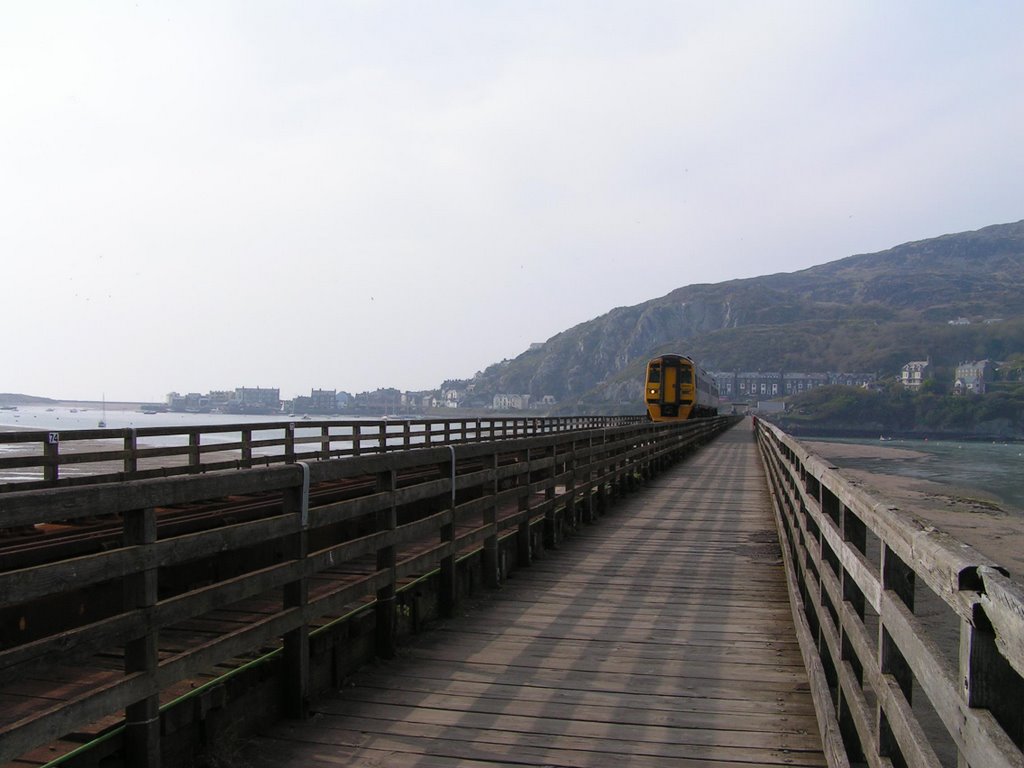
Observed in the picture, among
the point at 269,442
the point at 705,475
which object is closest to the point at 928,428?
the point at 705,475

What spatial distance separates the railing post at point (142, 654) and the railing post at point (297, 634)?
1074 millimetres

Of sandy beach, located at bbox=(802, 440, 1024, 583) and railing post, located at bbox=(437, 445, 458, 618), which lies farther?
sandy beach, located at bbox=(802, 440, 1024, 583)

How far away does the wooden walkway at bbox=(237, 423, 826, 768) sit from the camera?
3.75m

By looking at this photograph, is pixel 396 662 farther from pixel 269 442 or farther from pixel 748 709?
pixel 269 442

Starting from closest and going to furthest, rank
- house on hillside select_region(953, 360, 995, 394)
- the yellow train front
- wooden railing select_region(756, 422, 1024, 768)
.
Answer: wooden railing select_region(756, 422, 1024, 768) → the yellow train front → house on hillside select_region(953, 360, 995, 394)

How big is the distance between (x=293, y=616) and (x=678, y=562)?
5459 mm

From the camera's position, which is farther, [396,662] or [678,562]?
[678,562]

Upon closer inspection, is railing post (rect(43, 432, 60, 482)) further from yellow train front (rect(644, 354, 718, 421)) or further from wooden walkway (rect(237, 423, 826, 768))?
yellow train front (rect(644, 354, 718, 421))

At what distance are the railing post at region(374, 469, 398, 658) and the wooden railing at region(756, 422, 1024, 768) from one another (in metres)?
2.42

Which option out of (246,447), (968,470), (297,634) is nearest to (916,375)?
(968,470)

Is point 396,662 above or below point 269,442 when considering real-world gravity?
below

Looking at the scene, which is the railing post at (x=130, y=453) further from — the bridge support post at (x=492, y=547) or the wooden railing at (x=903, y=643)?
the wooden railing at (x=903, y=643)

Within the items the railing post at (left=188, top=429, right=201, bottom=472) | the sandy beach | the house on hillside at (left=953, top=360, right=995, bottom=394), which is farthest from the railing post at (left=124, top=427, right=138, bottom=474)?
the house on hillside at (left=953, top=360, right=995, bottom=394)

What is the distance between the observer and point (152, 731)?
2994 millimetres
